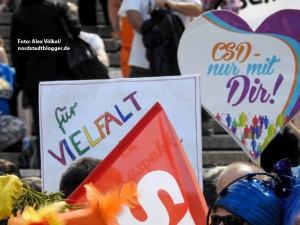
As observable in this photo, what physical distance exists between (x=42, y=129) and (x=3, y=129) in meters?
2.68

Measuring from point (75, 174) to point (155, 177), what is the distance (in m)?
1.01

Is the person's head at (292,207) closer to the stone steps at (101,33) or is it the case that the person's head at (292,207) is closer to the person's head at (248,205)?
the person's head at (248,205)

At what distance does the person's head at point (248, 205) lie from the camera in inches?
95.0

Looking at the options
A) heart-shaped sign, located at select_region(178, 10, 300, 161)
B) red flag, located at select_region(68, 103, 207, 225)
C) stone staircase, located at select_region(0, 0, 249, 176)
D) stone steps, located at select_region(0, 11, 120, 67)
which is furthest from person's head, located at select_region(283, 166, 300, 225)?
stone steps, located at select_region(0, 11, 120, 67)

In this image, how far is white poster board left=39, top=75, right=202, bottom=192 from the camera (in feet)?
15.3

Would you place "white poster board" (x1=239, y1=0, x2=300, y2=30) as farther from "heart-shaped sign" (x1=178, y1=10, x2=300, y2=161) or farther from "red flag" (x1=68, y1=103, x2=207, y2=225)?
"red flag" (x1=68, y1=103, x2=207, y2=225)

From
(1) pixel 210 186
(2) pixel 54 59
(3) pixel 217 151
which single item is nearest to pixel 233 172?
(1) pixel 210 186

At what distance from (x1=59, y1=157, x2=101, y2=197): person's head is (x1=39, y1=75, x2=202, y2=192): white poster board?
276 mm

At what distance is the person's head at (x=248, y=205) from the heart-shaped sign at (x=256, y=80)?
7.98 ft

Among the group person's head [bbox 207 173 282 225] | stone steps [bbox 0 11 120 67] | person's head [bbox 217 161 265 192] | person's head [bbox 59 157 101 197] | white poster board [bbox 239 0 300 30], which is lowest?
stone steps [bbox 0 11 120 67]

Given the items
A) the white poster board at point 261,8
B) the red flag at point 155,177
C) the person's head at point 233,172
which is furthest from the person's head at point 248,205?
the white poster board at point 261,8

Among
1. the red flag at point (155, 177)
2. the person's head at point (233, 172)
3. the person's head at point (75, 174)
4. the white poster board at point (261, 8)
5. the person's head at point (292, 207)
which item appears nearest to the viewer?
the person's head at point (292, 207)

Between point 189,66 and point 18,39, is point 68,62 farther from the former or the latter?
point 189,66

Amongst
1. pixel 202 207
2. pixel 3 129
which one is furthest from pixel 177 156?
pixel 3 129
